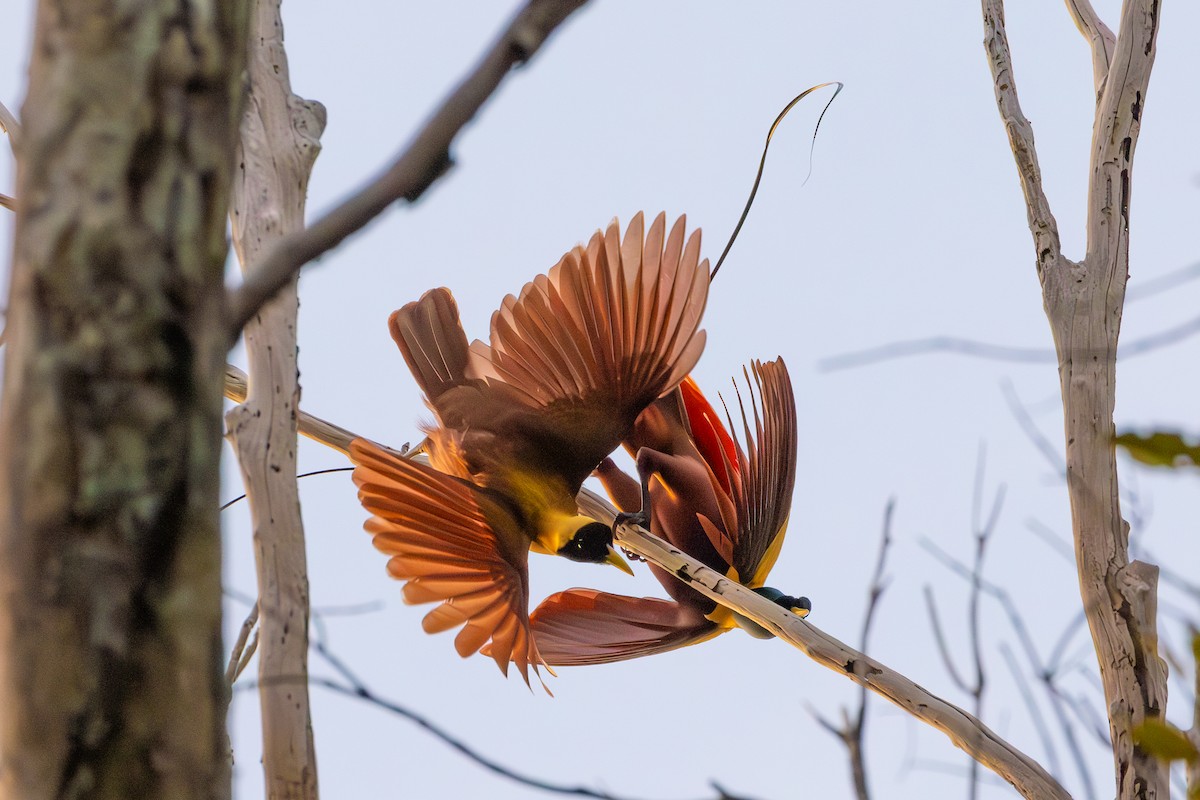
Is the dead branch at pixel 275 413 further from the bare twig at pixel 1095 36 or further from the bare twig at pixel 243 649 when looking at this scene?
the bare twig at pixel 1095 36

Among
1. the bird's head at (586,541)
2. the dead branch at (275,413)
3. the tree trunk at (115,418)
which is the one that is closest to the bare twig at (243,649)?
the dead branch at (275,413)

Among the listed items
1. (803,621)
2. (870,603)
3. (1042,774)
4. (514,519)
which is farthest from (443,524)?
(870,603)

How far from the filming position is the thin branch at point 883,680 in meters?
1.09

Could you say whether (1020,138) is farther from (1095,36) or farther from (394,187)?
(394,187)

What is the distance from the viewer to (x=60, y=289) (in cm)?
51

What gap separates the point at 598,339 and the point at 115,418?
867mm

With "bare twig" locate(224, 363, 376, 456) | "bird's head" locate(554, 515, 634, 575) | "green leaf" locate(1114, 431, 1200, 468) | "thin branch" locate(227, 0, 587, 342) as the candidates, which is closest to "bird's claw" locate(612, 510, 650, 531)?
"bird's head" locate(554, 515, 634, 575)

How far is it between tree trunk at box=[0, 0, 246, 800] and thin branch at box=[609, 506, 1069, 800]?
2.02 ft

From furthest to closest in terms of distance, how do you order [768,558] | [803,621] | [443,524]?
[768,558], [443,524], [803,621]

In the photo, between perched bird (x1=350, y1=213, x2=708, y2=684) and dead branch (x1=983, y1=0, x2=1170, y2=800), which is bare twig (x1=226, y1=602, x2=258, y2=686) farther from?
dead branch (x1=983, y1=0, x2=1170, y2=800)

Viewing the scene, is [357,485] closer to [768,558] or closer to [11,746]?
[768,558]

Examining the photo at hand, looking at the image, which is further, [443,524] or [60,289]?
[443,524]

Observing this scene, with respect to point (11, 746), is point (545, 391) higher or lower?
higher

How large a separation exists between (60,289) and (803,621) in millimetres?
864
